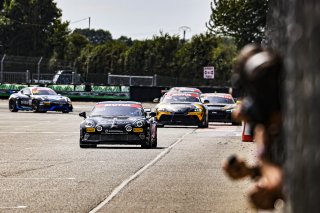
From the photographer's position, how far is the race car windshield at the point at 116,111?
89.5 ft

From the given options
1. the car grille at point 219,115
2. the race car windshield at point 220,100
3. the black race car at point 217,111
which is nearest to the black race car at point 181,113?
the black race car at point 217,111

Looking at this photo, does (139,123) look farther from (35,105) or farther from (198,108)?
(35,105)

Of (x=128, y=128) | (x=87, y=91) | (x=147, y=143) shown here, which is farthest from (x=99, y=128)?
(x=87, y=91)

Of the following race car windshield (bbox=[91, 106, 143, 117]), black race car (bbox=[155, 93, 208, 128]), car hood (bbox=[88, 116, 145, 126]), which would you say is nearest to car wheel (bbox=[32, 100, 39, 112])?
black race car (bbox=[155, 93, 208, 128])

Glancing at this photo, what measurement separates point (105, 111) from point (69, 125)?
14125 millimetres

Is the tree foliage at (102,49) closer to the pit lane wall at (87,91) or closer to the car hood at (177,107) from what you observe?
the pit lane wall at (87,91)

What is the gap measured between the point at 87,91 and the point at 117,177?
189 ft

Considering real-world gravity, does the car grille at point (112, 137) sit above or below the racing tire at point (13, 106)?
above

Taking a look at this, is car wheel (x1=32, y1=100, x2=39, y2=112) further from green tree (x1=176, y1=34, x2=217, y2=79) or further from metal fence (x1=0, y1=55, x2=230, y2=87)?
green tree (x1=176, y1=34, x2=217, y2=79)

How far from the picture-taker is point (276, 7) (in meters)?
3.76

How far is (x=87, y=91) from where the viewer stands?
245 ft

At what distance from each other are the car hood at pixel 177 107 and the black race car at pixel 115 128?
41.2 ft

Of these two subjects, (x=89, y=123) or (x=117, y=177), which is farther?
(x=89, y=123)

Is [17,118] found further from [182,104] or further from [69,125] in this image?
[182,104]
